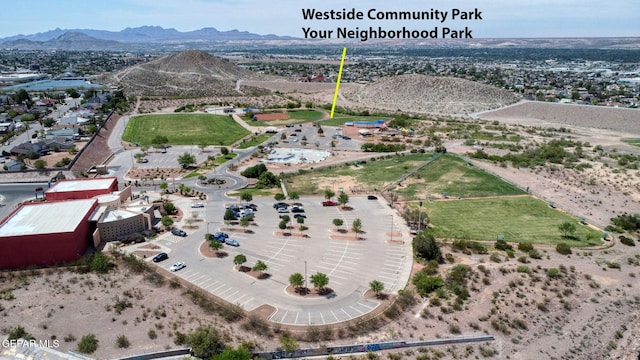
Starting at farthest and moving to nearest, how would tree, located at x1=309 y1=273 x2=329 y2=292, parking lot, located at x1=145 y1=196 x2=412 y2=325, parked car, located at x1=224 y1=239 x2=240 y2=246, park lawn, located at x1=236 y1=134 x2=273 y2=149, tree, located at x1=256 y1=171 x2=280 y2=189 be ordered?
park lawn, located at x1=236 y1=134 x2=273 y2=149
tree, located at x1=256 y1=171 x2=280 y2=189
parked car, located at x1=224 y1=239 x2=240 y2=246
tree, located at x1=309 y1=273 x2=329 y2=292
parking lot, located at x1=145 y1=196 x2=412 y2=325

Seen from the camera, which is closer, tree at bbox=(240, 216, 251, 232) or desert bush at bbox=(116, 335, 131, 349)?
desert bush at bbox=(116, 335, 131, 349)

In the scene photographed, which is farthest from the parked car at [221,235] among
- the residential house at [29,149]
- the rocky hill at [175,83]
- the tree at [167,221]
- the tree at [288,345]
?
the rocky hill at [175,83]

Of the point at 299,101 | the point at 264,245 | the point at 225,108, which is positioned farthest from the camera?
the point at 299,101

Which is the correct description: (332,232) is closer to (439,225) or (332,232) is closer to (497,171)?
(439,225)

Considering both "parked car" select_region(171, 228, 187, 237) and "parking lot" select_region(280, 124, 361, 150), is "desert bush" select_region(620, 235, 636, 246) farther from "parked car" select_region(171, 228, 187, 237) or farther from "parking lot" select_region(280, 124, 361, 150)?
"parking lot" select_region(280, 124, 361, 150)

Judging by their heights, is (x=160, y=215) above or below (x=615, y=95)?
below

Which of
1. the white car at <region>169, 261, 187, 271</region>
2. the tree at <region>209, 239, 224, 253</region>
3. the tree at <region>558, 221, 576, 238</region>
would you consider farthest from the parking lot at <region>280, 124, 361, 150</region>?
the white car at <region>169, 261, 187, 271</region>

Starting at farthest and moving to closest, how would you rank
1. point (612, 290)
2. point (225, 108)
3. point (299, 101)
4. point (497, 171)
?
point (299, 101) < point (225, 108) < point (497, 171) < point (612, 290)

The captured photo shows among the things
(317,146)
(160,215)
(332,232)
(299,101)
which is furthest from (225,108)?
(332,232)
